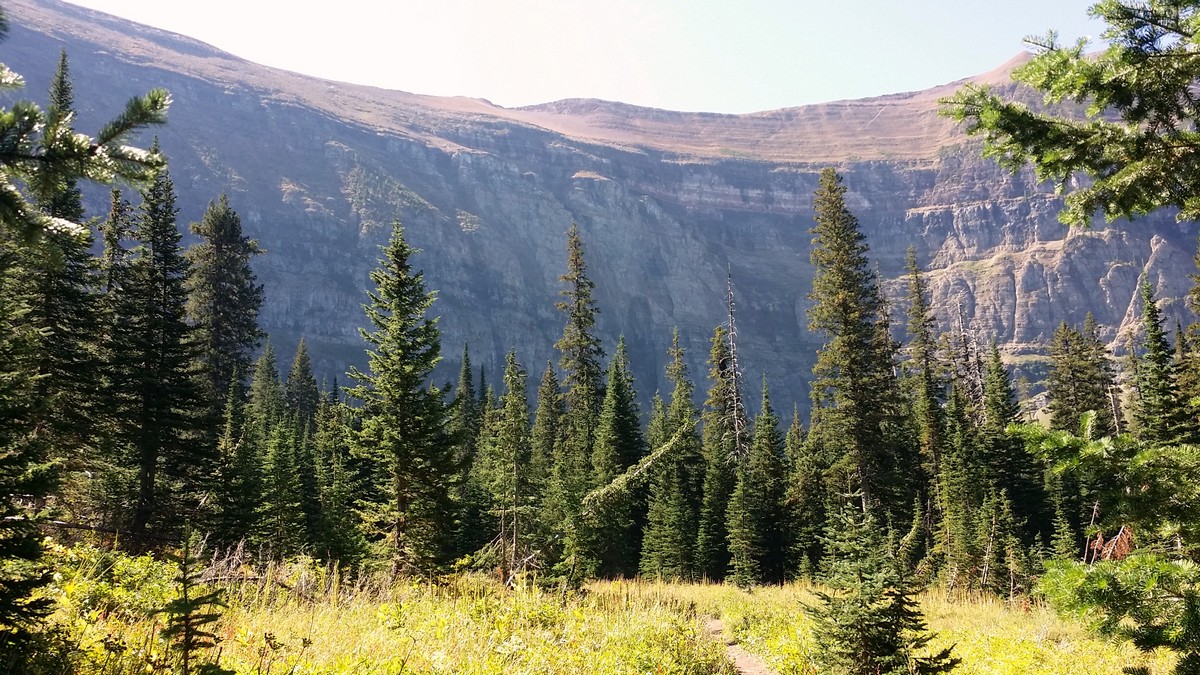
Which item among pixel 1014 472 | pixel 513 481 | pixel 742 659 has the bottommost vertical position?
pixel 1014 472

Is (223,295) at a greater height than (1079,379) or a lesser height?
greater

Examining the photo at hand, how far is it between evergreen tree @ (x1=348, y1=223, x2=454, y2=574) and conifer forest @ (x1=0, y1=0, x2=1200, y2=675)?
80mm

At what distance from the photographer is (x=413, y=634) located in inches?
256

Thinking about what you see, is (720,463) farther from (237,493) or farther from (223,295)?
(223,295)

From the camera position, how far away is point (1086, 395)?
51.5 metres

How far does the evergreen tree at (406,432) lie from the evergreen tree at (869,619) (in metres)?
11.8

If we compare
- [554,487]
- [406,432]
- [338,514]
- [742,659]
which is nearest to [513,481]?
[406,432]

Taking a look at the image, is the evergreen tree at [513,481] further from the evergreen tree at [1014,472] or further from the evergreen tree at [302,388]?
the evergreen tree at [302,388]

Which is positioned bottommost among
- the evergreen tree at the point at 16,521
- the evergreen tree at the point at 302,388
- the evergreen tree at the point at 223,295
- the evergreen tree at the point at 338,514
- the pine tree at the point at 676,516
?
the pine tree at the point at 676,516

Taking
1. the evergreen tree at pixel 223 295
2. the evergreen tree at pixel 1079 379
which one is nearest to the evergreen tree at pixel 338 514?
the evergreen tree at pixel 223 295

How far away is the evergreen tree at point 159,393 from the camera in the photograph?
64.2ft

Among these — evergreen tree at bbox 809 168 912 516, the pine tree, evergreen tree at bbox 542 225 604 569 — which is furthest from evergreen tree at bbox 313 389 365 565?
evergreen tree at bbox 809 168 912 516

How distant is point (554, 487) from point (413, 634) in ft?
75.6

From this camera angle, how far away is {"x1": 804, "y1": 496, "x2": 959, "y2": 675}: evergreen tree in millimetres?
6770
